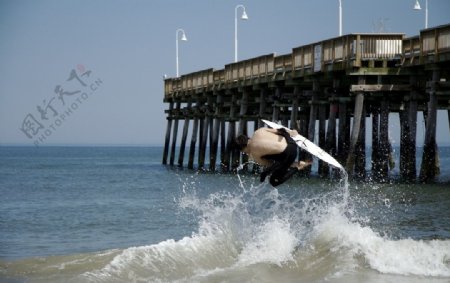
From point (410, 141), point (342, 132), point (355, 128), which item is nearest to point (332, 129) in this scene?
point (342, 132)

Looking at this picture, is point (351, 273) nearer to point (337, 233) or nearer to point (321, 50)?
point (337, 233)

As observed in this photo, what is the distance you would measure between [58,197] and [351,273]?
765 inches

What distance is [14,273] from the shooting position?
12.6m

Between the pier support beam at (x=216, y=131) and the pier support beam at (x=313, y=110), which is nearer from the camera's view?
the pier support beam at (x=313, y=110)

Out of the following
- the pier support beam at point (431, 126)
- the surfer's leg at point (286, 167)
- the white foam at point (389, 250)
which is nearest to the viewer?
the white foam at point (389, 250)

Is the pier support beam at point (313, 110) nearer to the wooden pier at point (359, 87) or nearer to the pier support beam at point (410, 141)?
the wooden pier at point (359, 87)

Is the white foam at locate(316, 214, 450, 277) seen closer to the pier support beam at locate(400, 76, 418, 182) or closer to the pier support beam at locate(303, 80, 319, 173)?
the pier support beam at locate(400, 76, 418, 182)

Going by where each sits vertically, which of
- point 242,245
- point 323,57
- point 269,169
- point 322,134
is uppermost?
point 323,57

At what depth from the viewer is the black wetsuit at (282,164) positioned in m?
12.3

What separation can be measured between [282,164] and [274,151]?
0.22m

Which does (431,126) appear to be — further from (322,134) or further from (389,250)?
(389,250)

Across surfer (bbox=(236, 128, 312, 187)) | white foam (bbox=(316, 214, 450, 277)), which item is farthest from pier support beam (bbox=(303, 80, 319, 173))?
surfer (bbox=(236, 128, 312, 187))

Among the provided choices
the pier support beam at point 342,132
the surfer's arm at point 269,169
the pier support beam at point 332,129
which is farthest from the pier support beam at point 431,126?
the surfer's arm at point 269,169

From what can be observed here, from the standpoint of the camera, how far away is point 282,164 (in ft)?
40.5
